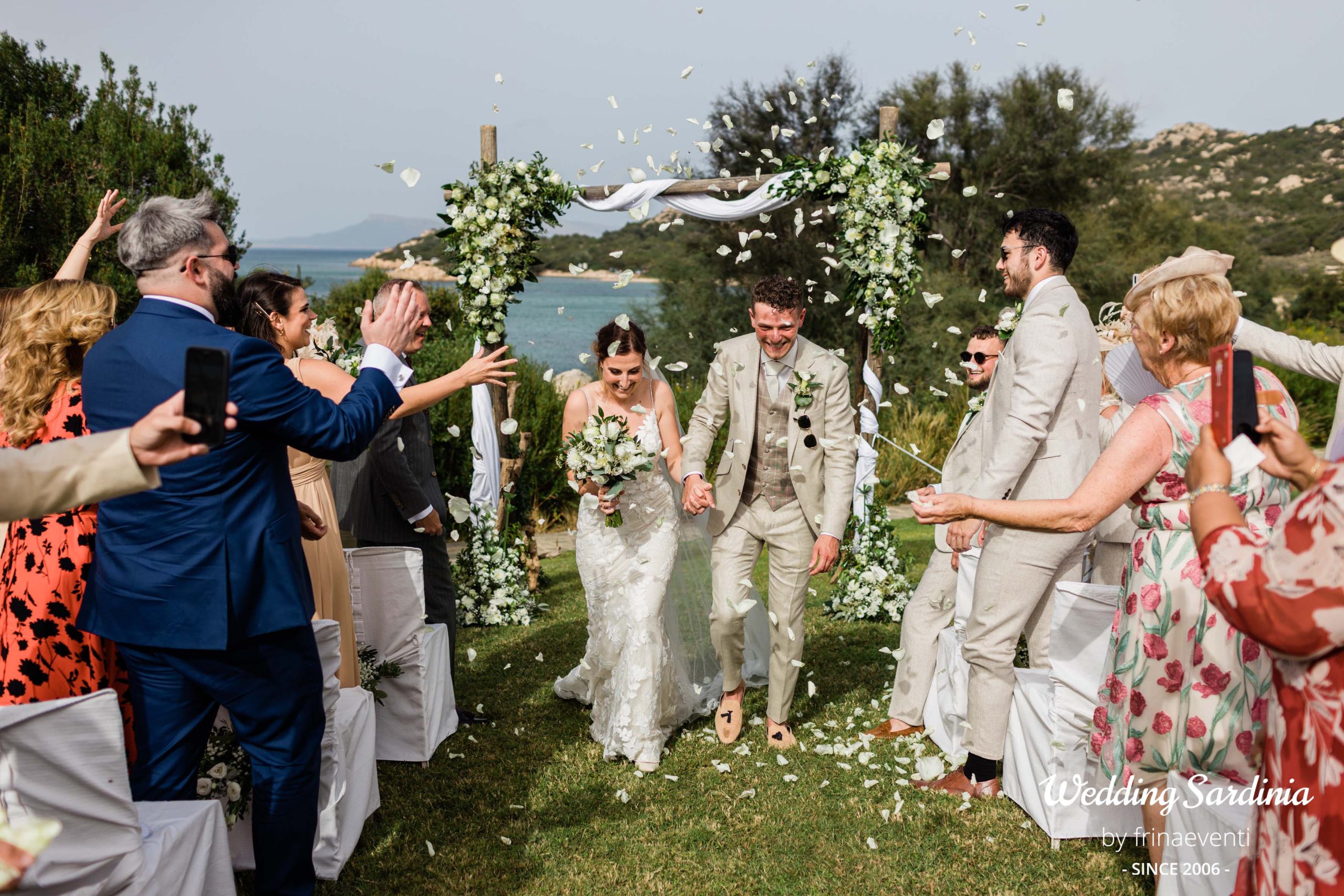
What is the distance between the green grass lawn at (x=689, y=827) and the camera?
379 centimetres

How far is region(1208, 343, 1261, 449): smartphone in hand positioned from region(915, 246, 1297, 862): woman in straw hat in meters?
0.96

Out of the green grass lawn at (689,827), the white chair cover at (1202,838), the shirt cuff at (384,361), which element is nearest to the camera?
the white chair cover at (1202,838)

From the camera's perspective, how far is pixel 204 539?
112 inches

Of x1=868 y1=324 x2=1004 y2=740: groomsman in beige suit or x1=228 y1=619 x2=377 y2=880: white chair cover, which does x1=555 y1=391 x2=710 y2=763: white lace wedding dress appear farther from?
x1=228 y1=619 x2=377 y2=880: white chair cover

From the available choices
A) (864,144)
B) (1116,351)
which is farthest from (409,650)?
(864,144)

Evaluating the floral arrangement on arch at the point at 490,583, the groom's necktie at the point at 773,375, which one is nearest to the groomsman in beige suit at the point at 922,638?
the groom's necktie at the point at 773,375

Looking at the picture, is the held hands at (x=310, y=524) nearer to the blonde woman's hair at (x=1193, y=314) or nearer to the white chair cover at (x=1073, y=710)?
the white chair cover at (x=1073, y=710)

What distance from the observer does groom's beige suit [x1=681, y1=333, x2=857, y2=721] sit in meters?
5.12

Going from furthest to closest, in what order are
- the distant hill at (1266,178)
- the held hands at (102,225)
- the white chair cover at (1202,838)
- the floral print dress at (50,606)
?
the distant hill at (1266,178), the held hands at (102,225), the floral print dress at (50,606), the white chair cover at (1202,838)

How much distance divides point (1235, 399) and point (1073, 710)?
224 cm

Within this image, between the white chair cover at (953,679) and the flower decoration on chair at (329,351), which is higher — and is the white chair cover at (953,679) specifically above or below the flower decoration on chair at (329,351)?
below

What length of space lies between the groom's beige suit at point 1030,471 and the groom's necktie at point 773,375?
117 cm

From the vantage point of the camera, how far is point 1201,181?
73125 mm


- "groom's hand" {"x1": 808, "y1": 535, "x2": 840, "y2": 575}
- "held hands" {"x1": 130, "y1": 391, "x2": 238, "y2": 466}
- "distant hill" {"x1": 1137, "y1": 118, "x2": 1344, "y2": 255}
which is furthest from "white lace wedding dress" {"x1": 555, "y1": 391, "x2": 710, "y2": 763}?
"distant hill" {"x1": 1137, "y1": 118, "x2": 1344, "y2": 255}
